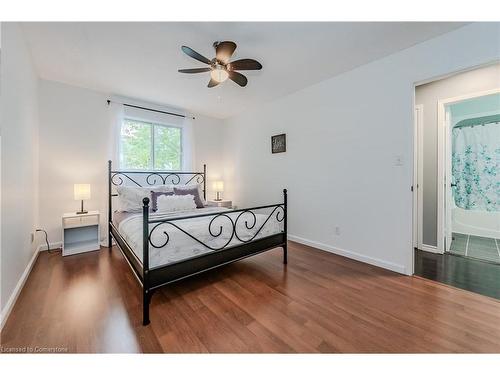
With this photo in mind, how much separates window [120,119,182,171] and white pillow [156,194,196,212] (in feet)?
4.22

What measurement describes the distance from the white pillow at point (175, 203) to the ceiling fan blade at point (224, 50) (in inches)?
77.4

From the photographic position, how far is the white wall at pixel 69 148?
3.11 meters

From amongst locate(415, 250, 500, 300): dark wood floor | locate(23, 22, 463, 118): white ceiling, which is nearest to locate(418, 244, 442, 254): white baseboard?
locate(415, 250, 500, 300): dark wood floor

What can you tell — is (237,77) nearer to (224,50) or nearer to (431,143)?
(224,50)

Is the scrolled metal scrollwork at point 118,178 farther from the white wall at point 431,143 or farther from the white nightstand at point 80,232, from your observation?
the white wall at point 431,143

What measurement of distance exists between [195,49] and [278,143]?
6.54ft

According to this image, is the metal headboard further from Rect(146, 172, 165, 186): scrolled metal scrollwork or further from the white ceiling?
the white ceiling

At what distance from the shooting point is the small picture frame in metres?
3.69

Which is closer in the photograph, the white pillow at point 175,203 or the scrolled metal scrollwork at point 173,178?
the white pillow at point 175,203

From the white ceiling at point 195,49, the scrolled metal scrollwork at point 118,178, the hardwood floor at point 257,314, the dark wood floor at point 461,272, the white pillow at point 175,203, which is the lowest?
the hardwood floor at point 257,314

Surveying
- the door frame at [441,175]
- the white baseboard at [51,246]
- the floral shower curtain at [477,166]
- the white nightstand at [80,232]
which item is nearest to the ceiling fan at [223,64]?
the white nightstand at [80,232]
